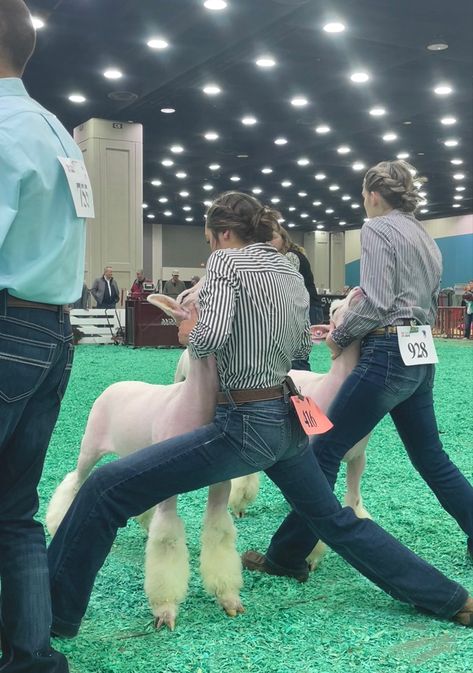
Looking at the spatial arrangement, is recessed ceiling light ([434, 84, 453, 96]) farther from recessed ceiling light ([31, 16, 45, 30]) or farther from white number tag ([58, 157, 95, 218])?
white number tag ([58, 157, 95, 218])

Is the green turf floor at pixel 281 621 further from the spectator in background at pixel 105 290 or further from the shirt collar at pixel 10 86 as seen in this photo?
the spectator in background at pixel 105 290

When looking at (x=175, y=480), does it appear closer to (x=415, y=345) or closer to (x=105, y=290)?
(x=415, y=345)

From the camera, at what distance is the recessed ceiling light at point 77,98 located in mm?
17914

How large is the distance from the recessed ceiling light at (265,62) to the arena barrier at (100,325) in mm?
7566

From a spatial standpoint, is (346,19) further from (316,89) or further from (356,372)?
(356,372)

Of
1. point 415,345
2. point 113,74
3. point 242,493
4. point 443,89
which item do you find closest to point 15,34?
point 415,345

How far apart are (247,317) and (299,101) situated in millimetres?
16725

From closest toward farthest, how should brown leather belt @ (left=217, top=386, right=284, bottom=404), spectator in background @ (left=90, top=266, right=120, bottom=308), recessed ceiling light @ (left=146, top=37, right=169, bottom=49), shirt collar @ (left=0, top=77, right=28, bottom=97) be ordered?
1. shirt collar @ (left=0, top=77, right=28, bottom=97)
2. brown leather belt @ (left=217, top=386, right=284, bottom=404)
3. recessed ceiling light @ (left=146, top=37, right=169, bottom=49)
4. spectator in background @ (left=90, top=266, right=120, bottom=308)

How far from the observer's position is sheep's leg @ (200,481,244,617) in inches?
118

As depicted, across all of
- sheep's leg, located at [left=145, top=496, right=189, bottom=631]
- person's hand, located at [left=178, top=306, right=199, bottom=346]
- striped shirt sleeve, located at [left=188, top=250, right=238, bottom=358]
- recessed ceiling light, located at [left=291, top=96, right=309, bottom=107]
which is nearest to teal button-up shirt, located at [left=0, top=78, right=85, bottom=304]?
striped shirt sleeve, located at [left=188, top=250, right=238, bottom=358]

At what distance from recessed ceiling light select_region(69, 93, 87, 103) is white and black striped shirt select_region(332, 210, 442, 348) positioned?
16209 mm

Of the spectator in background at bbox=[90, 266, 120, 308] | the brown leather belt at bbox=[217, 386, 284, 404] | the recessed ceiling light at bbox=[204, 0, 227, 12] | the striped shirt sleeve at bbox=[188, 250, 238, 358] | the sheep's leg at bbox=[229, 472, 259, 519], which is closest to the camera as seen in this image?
the striped shirt sleeve at bbox=[188, 250, 238, 358]

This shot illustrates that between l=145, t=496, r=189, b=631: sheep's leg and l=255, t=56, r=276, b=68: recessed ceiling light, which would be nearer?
l=145, t=496, r=189, b=631: sheep's leg

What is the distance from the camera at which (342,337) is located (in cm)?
334
